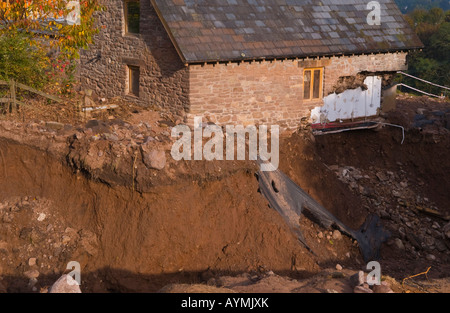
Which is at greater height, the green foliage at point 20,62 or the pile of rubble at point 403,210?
the green foliage at point 20,62

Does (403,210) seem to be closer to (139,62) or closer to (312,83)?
(312,83)

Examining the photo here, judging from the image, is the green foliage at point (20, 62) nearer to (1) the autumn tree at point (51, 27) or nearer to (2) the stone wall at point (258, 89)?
(1) the autumn tree at point (51, 27)

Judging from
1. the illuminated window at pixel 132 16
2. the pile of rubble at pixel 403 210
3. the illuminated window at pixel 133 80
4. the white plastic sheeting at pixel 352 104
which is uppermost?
the illuminated window at pixel 132 16

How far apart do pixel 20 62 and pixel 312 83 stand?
8.48m

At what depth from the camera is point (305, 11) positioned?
18984 millimetres

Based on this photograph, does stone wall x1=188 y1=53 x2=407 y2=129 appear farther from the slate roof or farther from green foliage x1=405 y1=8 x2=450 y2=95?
green foliage x1=405 y1=8 x2=450 y2=95

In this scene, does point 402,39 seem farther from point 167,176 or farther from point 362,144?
point 167,176

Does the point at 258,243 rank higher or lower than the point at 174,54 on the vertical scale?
lower

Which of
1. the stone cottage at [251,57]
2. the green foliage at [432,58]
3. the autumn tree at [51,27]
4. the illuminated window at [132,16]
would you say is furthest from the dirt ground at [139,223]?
the green foliage at [432,58]

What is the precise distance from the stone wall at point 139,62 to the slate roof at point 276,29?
2.22 feet

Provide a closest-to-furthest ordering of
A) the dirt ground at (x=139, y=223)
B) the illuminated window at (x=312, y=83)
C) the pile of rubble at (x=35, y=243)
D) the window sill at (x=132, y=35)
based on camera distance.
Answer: the pile of rubble at (x=35, y=243) < the dirt ground at (x=139, y=223) < the window sill at (x=132, y=35) < the illuminated window at (x=312, y=83)

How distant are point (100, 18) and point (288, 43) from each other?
19.6 feet

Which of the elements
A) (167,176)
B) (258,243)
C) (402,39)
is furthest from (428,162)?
(167,176)

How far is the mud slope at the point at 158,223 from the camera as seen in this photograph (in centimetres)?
1332
